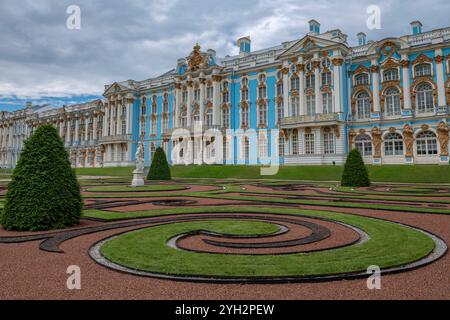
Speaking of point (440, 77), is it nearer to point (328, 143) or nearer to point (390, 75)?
point (390, 75)

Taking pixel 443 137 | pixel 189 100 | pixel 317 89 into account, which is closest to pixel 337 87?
pixel 317 89

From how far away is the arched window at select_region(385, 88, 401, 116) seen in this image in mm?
37688

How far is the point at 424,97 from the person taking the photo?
36094 millimetres

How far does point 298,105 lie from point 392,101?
10.9 m

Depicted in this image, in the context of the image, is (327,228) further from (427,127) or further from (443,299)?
(427,127)

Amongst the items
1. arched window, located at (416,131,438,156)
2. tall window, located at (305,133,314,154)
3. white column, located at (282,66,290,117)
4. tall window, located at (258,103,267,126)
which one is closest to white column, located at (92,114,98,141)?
tall window, located at (258,103,267,126)

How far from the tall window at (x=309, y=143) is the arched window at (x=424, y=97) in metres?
12.0

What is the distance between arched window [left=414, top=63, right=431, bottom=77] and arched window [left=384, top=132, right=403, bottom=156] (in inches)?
275

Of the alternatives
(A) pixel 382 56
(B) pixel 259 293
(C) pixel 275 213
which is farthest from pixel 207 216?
(A) pixel 382 56

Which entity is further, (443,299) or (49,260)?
(49,260)

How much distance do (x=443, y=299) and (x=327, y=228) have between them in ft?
14.8

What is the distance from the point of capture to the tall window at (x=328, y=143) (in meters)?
39.3

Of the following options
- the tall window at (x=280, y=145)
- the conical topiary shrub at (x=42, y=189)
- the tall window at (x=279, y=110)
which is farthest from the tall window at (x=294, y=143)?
the conical topiary shrub at (x=42, y=189)

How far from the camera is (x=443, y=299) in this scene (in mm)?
4230
